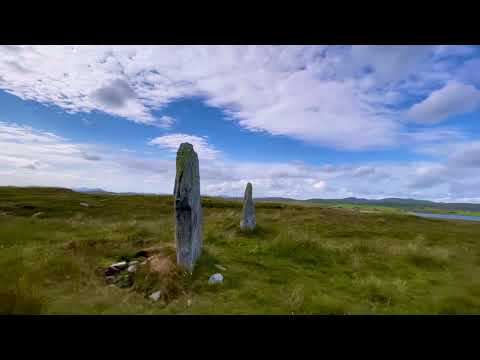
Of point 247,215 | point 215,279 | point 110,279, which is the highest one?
point 247,215

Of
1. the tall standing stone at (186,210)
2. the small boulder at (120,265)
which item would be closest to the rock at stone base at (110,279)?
the small boulder at (120,265)

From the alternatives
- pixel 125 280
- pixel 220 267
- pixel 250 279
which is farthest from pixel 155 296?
pixel 250 279

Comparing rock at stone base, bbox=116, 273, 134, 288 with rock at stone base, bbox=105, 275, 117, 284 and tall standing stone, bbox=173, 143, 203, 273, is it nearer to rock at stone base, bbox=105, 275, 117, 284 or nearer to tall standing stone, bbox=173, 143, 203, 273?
rock at stone base, bbox=105, 275, 117, 284

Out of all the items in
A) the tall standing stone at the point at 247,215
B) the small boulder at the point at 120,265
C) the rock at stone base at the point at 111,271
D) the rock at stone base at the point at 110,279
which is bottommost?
the rock at stone base at the point at 110,279

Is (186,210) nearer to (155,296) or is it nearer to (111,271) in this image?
(155,296)

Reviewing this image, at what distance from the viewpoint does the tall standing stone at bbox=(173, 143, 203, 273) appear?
8.05 metres

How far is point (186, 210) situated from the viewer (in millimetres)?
8391

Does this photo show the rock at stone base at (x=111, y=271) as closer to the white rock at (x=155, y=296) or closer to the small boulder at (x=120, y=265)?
the small boulder at (x=120, y=265)

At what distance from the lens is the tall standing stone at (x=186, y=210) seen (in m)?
8.05
